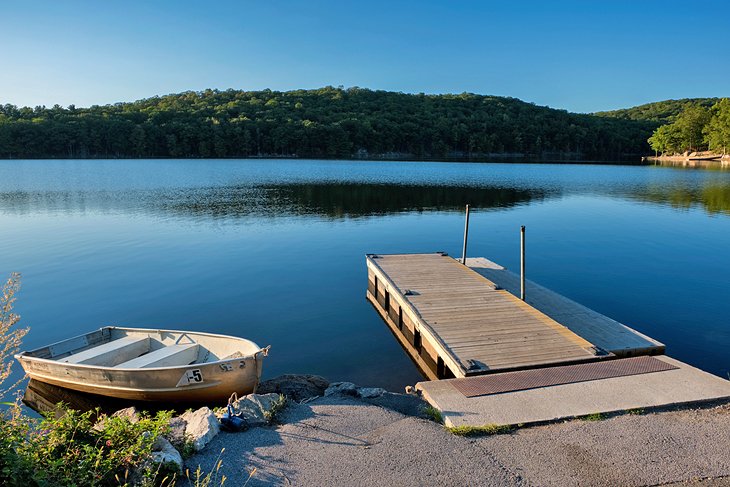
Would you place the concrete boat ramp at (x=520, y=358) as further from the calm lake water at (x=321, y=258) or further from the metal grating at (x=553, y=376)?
the calm lake water at (x=321, y=258)

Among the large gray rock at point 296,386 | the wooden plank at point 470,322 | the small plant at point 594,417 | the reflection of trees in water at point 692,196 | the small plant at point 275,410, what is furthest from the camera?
the reflection of trees in water at point 692,196

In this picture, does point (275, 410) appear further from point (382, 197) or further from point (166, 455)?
point (382, 197)

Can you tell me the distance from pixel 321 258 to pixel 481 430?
54.0ft

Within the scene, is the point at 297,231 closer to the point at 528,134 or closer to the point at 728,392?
the point at 728,392

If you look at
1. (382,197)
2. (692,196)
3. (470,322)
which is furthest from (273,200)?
(692,196)

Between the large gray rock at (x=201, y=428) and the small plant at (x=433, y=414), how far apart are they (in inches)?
123

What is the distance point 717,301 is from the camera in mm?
15914

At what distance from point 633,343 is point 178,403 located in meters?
10.2

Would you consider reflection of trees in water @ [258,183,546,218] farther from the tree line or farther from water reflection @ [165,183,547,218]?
the tree line

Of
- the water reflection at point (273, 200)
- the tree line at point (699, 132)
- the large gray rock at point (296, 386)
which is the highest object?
the tree line at point (699, 132)

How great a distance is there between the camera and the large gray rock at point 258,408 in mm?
6891

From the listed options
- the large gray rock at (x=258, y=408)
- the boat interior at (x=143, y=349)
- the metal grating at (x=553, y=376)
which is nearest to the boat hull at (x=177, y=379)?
the boat interior at (x=143, y=349)

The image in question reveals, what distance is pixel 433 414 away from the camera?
713 centimetres

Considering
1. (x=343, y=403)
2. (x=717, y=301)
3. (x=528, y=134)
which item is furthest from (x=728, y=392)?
(x=528, y=134)
